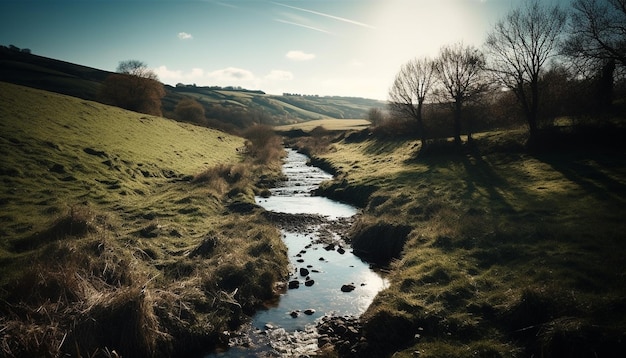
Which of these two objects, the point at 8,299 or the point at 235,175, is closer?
the point at 8,299

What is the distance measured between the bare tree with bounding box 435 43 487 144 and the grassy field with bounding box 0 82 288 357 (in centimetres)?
3043

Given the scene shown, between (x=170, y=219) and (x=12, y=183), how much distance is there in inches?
513

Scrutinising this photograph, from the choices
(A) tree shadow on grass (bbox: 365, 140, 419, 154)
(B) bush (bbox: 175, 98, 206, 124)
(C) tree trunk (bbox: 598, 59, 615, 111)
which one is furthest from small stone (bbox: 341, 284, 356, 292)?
(B) bush (bbox: 175, 98, 206, 124)

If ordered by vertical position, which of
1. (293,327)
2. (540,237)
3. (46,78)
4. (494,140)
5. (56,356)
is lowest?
(293,327)

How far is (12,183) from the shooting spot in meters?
26.1

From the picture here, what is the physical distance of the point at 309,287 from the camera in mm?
18703

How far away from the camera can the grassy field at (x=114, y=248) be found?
1181 centimetres

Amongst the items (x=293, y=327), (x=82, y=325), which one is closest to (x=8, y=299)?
(x=82, y=325)

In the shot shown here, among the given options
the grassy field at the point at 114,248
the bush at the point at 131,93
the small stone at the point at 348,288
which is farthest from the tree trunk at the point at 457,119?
the bush at the point at 131,93

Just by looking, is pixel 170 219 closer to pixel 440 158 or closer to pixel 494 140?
pixel 440 158

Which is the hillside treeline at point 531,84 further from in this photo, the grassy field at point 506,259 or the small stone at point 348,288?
the small stone at point 348,288

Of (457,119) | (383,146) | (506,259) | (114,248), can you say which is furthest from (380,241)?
(383,146)

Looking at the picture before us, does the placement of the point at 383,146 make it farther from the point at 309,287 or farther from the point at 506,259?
the point at 309,287

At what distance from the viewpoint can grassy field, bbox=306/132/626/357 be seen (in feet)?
37.6
